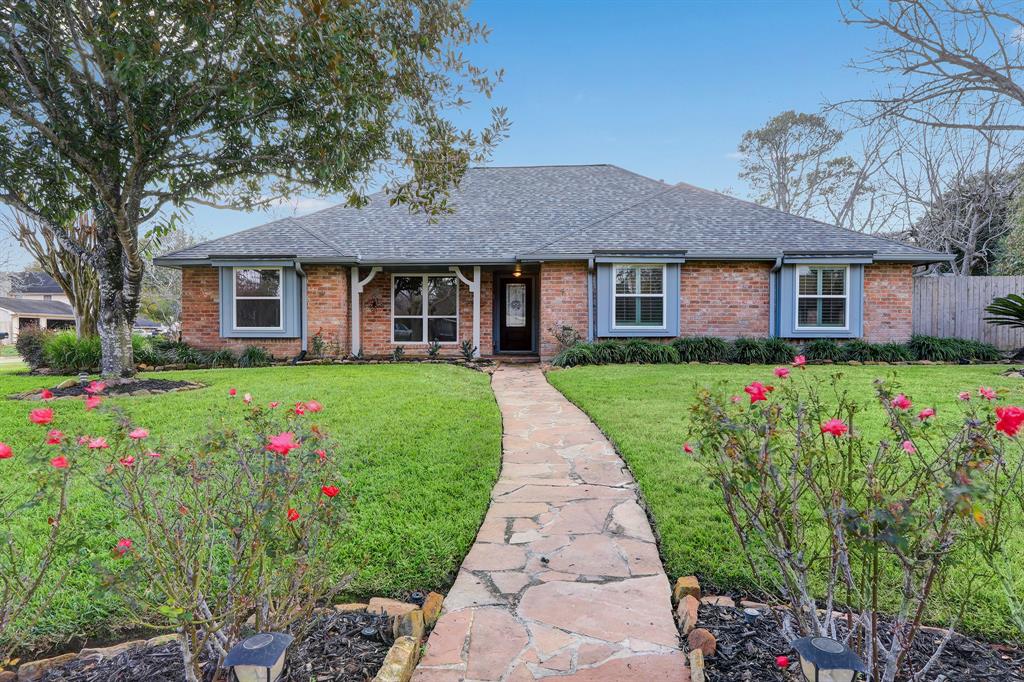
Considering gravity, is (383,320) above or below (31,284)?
below

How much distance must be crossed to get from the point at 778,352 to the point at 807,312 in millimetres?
1481

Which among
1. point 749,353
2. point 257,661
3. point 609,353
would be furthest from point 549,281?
point 257,661

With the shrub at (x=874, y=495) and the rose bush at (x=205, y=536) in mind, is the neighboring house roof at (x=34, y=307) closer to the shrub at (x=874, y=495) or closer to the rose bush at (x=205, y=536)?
the rose bush at (x=205, y=536)

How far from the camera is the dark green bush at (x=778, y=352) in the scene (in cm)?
1220

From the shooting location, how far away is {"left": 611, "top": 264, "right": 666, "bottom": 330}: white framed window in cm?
1271

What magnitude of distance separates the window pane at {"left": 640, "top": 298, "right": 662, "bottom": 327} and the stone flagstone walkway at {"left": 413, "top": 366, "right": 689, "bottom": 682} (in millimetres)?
8359

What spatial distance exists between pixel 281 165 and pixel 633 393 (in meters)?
5.97

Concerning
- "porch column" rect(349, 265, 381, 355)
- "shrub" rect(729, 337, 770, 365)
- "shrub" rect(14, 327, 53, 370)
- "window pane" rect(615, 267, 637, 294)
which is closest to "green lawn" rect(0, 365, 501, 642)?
"shrub" rect(14, 327, 53, 370)

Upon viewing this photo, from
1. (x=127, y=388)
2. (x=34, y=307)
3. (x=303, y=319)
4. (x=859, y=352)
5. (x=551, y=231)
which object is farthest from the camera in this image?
(x=34, y=307)

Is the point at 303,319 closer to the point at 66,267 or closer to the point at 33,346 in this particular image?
the point at 66,267

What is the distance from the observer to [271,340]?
13219 mm

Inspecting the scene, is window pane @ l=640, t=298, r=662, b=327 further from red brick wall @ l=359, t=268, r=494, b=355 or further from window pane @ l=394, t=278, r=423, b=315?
window pane @ l=394, t=278, r=423, b=315

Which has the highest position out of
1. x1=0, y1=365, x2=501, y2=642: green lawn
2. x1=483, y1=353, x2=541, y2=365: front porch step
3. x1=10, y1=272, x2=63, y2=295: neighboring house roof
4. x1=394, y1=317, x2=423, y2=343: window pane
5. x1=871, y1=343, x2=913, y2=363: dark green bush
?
x1=10, y1=272, x2=63, y2=295: neighboring house roof

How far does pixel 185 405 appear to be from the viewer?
23.9 feet
